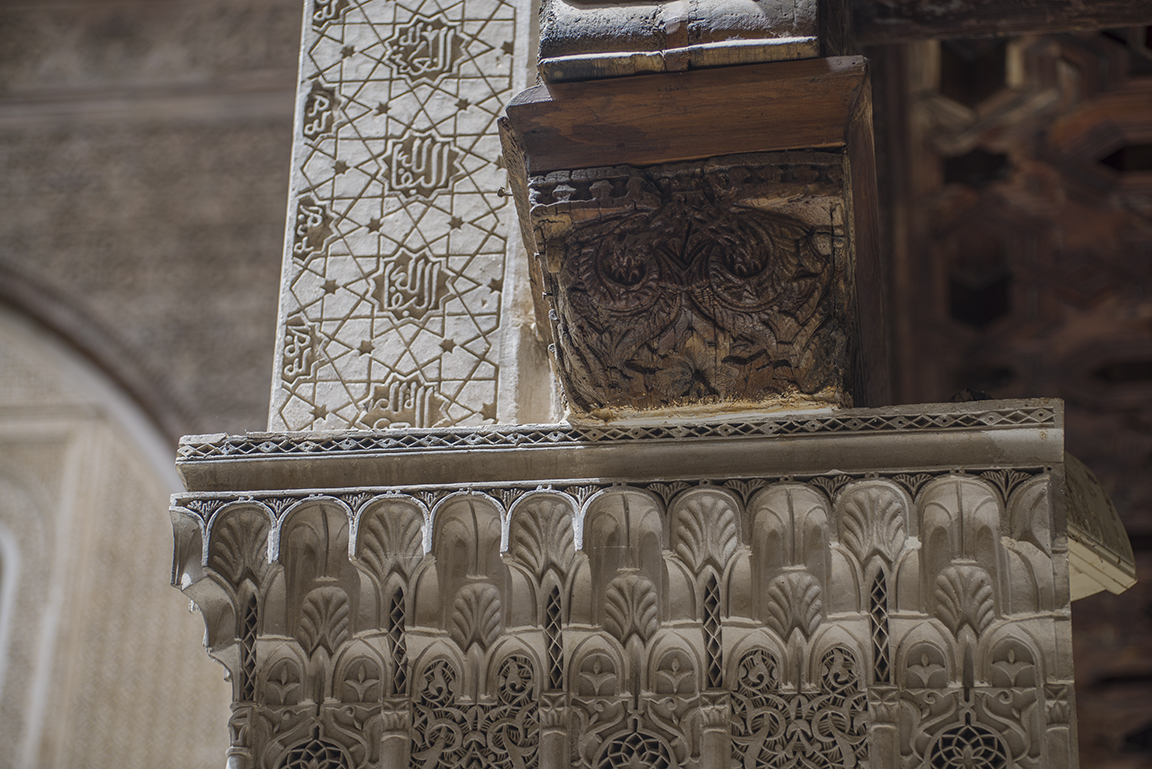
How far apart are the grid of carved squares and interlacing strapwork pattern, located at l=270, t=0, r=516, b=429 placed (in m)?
0.21

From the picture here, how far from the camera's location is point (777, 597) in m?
1.35

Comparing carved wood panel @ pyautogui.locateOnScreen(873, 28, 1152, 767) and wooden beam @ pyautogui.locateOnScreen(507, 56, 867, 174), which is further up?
carved wood panel @ pyautogui.locateOnScreen(873, 28, 1152, 767)

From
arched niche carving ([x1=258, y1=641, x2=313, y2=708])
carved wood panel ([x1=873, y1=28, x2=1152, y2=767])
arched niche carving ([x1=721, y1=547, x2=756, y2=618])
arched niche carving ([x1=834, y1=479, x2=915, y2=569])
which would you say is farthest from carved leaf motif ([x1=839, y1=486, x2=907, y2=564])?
carved wood panel ([x1=873, y1=28, x2=1152, y2=767])

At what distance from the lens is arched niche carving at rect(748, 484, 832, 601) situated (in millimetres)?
1337

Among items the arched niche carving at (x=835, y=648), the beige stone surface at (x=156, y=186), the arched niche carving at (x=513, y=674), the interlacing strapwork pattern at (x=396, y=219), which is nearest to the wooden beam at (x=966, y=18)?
the interlacing strapwork pattern at (x=396, y=219)

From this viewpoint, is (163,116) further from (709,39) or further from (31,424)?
(709,39)

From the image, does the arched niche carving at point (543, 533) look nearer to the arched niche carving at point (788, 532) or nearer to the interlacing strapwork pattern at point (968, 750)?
the arched niche carving at point (788, 532)

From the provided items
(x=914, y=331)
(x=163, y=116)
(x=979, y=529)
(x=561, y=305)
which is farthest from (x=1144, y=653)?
(x=163, y=116)

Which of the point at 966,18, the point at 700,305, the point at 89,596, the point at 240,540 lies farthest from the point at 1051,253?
the point at 89,596

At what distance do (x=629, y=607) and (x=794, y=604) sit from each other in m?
0.18

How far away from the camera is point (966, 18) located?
189 centimetres

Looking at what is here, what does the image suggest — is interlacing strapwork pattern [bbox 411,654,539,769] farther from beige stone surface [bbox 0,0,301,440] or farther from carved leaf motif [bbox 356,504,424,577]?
beige stone surface [bbox 0,0,301,440]

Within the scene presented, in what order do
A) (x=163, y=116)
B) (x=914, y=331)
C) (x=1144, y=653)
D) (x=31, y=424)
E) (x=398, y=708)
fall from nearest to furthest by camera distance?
(x=398, y=708), (x=914, y=331), (x=1144, y=653), (x=163, y=116), (x=31, y=424)

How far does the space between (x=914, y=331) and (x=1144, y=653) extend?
140 cm
